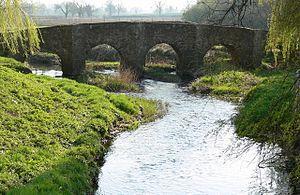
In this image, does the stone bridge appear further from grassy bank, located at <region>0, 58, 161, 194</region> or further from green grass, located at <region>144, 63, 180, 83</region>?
grassy bank, located at <region>0, 58, 161, 194</region>

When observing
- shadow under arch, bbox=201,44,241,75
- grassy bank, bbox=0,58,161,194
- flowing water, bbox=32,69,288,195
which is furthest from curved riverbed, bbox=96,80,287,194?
shadow under arch, bbox=201,44,241,75

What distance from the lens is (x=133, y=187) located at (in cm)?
1495

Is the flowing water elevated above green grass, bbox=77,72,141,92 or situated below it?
above

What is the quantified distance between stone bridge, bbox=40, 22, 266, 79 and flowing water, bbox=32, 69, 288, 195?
1621 centimetres

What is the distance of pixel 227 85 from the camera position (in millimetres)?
34500

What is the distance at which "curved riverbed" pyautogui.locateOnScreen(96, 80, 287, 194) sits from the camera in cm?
1501

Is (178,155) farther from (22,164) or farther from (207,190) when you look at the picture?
(22,164)

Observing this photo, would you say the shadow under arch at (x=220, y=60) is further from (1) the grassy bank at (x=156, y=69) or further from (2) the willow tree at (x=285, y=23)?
(2) the willow tree at (x=285, y=23)

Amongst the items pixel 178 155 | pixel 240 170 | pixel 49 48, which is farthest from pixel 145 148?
pixel 49 48

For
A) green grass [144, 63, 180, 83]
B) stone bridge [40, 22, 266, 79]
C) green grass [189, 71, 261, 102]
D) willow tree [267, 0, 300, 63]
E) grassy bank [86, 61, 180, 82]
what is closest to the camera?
willow tree [267, 0, 300, 63]

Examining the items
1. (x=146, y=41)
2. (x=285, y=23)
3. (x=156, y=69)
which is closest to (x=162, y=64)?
(x=156, y=69)

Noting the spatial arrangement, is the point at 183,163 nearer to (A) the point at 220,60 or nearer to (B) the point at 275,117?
(B) the point at 275,117

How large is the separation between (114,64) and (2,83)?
29.4 metres

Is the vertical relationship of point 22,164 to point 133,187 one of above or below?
above
